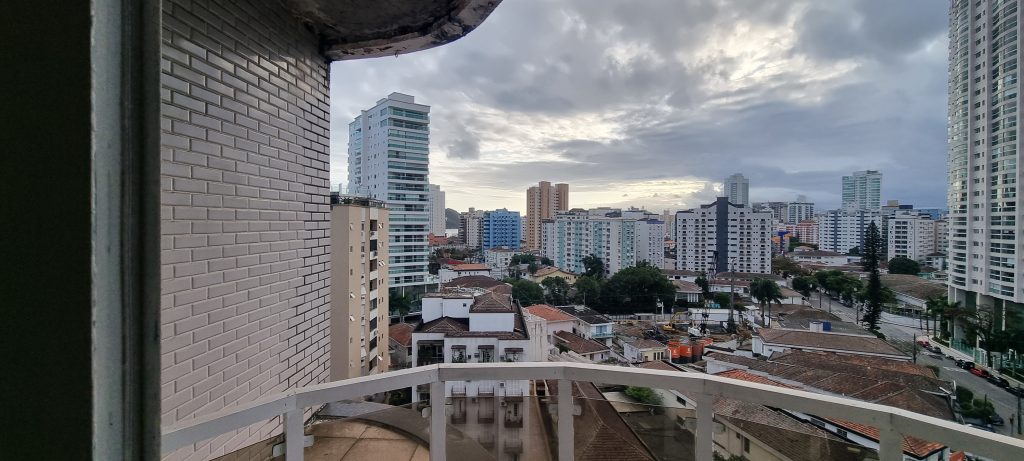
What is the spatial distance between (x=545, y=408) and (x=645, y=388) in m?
0.39

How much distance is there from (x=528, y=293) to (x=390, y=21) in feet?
98.9

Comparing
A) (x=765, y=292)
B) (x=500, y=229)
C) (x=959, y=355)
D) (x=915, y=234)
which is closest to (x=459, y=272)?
(x=765, y=292)

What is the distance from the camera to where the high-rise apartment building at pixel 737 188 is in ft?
219

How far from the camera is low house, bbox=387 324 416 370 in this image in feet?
58.1

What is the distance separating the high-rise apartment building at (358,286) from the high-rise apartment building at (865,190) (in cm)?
8333

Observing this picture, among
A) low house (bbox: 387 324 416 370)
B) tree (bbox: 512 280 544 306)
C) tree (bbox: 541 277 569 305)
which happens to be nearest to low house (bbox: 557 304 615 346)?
tree (bbox: 512 280 544 306)

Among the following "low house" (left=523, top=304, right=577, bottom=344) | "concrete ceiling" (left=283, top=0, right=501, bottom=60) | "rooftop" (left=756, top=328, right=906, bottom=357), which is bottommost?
"rooftop" (left=756, top=328, right=906, bottom=357)

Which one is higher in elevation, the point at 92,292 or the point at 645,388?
the point at 92,292

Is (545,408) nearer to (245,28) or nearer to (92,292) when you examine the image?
(92,292)

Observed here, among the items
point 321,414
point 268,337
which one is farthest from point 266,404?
point 268,337

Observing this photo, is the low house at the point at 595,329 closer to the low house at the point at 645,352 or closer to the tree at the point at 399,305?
the low house at the point at 645,352

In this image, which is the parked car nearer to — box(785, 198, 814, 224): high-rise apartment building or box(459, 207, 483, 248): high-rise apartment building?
box(459, 207, 483, 248): high-rise apartment building

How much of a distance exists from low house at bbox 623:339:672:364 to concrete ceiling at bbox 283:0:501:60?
20461 mm
